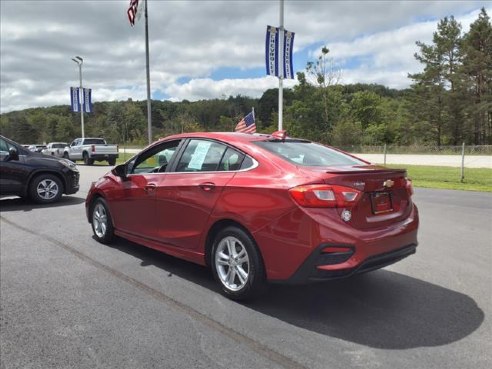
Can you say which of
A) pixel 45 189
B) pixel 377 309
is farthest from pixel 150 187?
pixel 45 189

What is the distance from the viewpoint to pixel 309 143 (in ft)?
17.5

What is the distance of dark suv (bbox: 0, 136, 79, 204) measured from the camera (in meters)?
10.4

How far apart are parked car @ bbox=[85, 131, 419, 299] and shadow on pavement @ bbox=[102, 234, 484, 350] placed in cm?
38

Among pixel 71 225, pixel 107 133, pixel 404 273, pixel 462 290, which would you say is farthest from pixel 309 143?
pixel 107 133

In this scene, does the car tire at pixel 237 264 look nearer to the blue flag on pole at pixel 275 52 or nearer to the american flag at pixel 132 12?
the blue flag on pole at pixel 275 52

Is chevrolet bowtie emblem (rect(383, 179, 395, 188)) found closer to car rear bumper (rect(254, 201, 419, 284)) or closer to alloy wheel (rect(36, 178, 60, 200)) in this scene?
car rear bumper (rect(254, 201, 419, 284))

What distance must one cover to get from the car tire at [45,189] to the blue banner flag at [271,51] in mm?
13471

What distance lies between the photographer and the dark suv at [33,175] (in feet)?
34.0

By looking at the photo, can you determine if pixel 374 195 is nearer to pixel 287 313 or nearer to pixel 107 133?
pixel 287 313

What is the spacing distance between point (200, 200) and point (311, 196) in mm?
1323

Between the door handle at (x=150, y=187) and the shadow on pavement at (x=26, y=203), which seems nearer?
the door handle at (x=150, y=187)

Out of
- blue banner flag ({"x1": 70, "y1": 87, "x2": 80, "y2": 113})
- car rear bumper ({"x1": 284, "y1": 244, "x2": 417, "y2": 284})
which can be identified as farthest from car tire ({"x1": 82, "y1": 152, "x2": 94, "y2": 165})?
car rear bumper ({"x1": 284, "y1": 244, "x2": 417, "y2": 284})

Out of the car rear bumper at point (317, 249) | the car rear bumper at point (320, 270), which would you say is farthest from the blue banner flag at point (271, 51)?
the car rear bumper at point (320, 270)

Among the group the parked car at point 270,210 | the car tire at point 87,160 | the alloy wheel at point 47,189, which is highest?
the parked car at point 270,210
